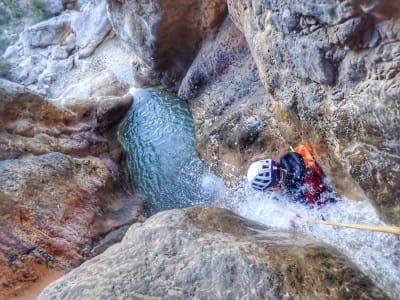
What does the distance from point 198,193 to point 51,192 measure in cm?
291

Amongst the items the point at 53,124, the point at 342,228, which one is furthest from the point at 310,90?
the point at 53,124

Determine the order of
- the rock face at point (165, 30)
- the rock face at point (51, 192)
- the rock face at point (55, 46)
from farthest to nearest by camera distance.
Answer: the rock face at point (55, 46) → the rock face at point (165, 30) → the rock face at point (51, 192)

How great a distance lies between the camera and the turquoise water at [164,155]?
26.7ft

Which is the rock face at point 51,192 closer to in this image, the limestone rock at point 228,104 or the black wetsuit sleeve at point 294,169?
the limestone rock at point 228,104

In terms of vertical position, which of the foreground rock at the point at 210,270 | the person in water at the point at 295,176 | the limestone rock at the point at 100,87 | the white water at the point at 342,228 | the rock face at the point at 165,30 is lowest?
the foreground rock at the point at 210,270

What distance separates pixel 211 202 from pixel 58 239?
9.65 ft

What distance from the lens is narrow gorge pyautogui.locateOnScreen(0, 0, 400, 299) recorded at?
3.71 m

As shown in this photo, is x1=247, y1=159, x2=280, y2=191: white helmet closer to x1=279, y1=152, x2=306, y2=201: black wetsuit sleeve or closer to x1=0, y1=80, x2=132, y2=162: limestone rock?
x1=279, y1=152, x2=306, y2=201: black wetsuit sleeve

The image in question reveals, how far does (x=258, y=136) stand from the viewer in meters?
7.13

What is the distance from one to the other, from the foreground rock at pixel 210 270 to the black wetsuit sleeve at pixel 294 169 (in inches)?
44.2

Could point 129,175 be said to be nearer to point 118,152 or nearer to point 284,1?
point 118,152

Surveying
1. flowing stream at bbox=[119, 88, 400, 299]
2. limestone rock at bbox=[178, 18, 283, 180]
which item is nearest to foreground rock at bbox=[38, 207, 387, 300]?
flowing stream at bbox=[119, 88, 400, 299]

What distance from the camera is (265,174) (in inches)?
212

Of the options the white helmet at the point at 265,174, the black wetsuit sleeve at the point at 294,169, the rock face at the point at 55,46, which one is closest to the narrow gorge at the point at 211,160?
the black wetsuit sleeve at the point at 294,169
